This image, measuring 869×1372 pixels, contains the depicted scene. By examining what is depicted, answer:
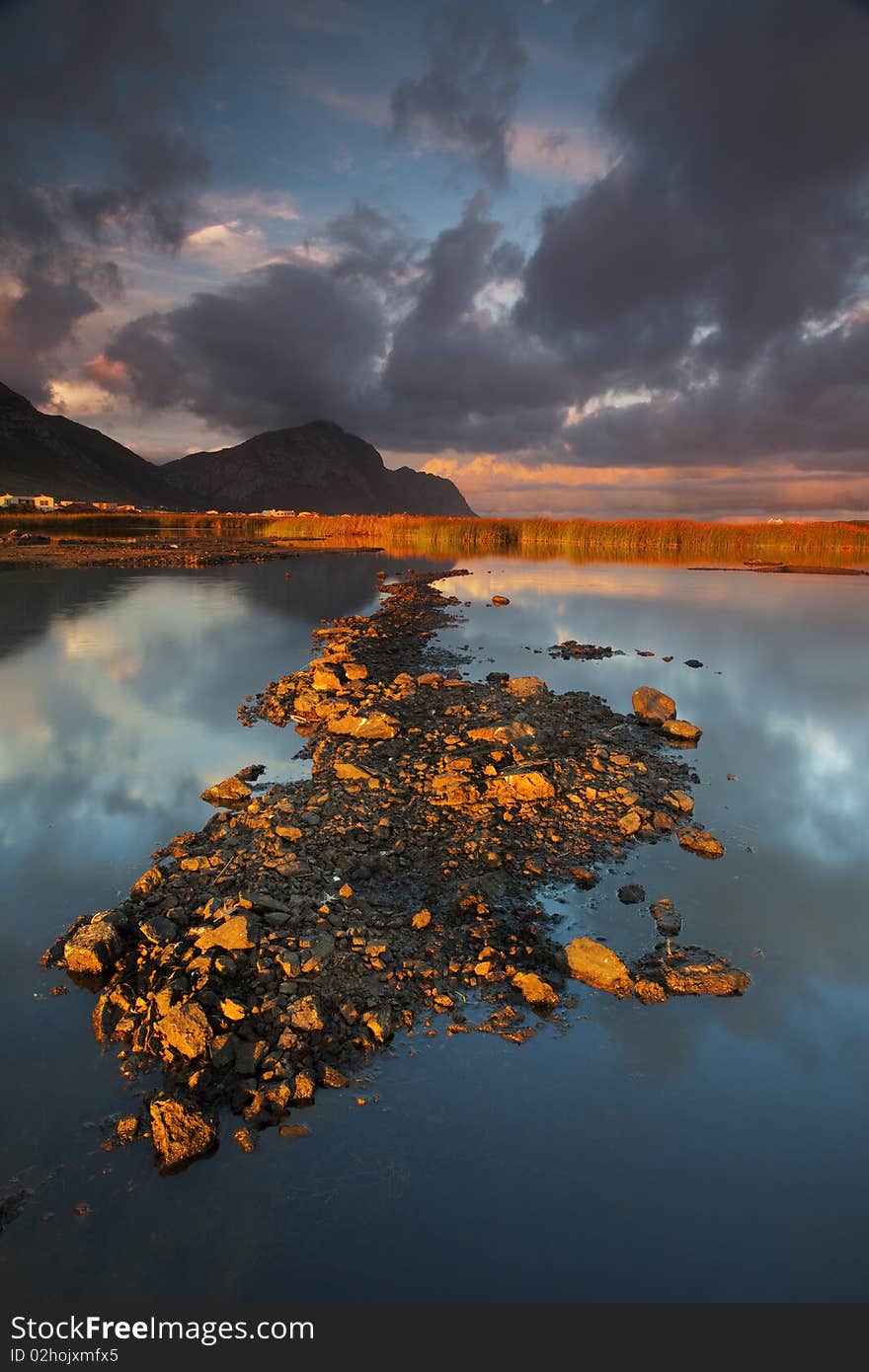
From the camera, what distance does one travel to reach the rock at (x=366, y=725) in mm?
13906

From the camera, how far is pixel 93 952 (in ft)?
22.3

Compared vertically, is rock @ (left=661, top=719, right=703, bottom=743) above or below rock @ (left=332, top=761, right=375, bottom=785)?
below

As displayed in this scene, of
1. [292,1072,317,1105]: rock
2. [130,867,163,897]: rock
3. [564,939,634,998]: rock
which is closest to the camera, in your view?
[292,1072,317,1105]: rock

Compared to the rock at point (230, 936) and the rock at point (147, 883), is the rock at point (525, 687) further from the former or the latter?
the rock at point (230, 936)

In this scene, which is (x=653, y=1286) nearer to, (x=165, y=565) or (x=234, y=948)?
(x=234, y=948)

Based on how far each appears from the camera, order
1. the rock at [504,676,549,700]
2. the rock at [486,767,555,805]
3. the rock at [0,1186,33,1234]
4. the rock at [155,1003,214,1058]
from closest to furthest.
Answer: the rock at [0,1186,33,1234], the rock at [155,1003,214,1058], the rock at [486,767,555,805], the rock at [504,676,549,700]

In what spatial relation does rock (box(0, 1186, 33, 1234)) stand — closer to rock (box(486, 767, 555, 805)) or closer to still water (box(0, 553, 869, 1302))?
still water (box(0, 553, 869, 1302))

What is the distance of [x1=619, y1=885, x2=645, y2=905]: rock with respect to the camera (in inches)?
336

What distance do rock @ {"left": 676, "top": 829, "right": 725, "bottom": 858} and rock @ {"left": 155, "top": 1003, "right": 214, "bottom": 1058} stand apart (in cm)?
747

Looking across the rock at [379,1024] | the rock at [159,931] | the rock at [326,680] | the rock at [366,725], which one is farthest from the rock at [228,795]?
the rock at [326,680]

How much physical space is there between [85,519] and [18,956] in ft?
482

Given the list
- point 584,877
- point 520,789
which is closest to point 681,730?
point 520,789

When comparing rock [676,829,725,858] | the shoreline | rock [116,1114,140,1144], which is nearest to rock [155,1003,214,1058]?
rock [116,1114,140,1144]

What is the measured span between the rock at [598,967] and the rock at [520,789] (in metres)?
3.77
